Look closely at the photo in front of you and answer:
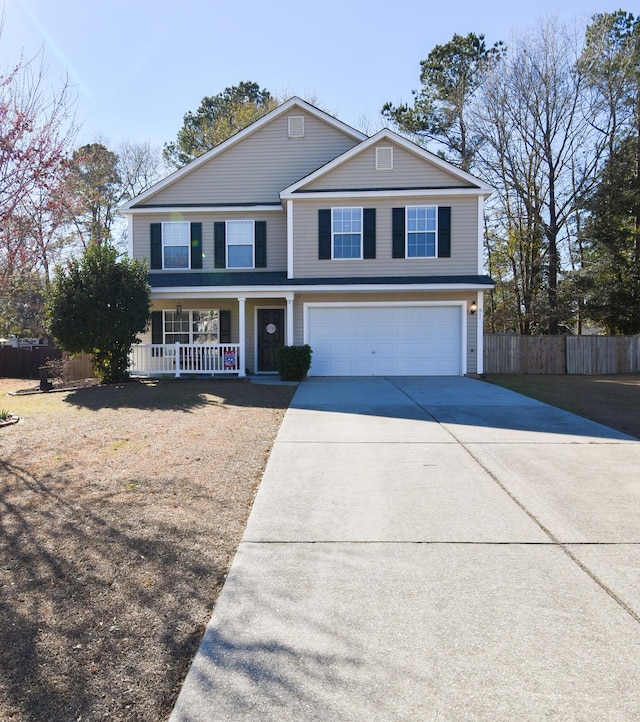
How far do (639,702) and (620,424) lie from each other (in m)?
7.52

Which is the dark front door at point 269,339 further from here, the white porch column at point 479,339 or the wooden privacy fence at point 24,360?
the wooden privacy fence at point 24,360

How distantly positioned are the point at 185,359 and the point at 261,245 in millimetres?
4517

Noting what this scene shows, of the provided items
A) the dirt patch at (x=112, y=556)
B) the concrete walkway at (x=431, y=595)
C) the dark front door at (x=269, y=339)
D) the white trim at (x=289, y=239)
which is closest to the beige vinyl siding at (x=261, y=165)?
the white trim at (x=289, y=239)

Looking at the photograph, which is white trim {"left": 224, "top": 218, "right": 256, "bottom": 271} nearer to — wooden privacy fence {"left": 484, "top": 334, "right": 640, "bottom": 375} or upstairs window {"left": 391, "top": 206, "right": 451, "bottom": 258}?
upstairs window {"left": 391, "top": 206, "right": 451, "bottom": 258}

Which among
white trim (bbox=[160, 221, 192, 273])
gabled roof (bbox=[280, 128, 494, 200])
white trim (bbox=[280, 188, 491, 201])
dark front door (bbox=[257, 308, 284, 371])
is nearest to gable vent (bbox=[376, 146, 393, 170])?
gabled roof (bbox=[280, 128, 494, 200])

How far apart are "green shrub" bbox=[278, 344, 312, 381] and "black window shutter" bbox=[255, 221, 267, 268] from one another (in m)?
3.85

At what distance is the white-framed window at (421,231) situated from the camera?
51.9ft

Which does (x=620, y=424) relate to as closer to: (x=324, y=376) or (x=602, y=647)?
(x=602, y=647)

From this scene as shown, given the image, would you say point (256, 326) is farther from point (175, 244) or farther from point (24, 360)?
point (24, 360)

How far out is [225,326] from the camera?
17.3 m

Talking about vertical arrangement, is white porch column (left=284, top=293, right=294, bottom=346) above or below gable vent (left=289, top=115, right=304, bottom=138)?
below

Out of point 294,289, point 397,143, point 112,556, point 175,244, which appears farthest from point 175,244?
point 112,556

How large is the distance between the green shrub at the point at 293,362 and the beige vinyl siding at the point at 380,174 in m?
4.98

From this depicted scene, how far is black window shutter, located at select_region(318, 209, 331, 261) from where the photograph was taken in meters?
15.9
